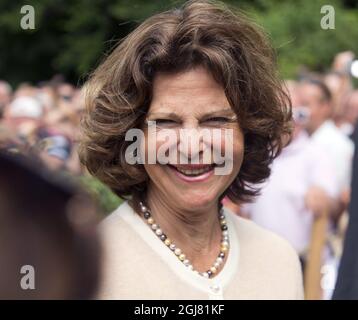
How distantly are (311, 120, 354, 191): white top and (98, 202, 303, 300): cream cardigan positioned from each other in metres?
3.43

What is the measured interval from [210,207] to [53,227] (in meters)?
1.29

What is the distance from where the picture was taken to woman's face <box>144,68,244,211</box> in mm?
2125

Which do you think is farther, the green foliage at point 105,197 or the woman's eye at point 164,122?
the green foliage at point 105,197

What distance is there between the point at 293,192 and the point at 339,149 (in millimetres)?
708

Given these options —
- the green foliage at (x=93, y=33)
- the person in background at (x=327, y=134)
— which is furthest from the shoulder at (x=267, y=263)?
the green foliage at (x=93, y=33)

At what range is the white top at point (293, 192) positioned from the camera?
214 inches

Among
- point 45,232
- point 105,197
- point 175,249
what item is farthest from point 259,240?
point 45,232

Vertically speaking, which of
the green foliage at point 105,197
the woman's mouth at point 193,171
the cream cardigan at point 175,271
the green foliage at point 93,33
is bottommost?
the cream cardigan at point 175,271

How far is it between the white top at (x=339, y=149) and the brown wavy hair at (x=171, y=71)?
348 centimetres

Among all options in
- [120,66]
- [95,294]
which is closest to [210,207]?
[120,66]

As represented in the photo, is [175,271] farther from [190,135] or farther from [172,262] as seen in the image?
[190,135]

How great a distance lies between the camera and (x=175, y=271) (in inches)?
84.2

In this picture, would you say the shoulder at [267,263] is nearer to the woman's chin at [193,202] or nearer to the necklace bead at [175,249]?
the necklace bead at [175,249]

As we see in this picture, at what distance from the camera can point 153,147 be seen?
2.12 m
